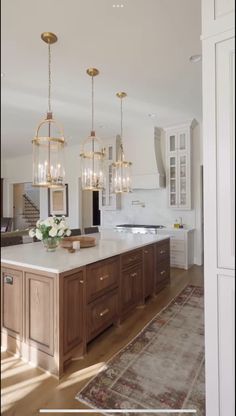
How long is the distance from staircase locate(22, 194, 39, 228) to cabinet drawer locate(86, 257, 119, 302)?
0.77 metres

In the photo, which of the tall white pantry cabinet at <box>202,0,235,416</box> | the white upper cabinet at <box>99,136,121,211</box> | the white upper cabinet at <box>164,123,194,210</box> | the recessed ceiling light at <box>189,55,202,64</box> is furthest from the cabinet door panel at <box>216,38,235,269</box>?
the white upper cabinet at <box>99,136,121,211</box>

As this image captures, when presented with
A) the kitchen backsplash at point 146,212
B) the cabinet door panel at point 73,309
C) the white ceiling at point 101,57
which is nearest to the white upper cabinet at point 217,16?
the white ceiling at point 101,57

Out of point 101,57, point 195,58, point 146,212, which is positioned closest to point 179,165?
point 146,212

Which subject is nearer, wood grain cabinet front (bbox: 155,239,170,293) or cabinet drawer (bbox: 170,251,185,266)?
wood grain cabinet front (bbox: 155,239,170,293)

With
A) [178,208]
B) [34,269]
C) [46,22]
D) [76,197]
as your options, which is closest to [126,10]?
[46,22]

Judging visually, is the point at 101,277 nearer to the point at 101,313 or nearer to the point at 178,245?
the point at 101,313

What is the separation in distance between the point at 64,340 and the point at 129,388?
0.55 metres

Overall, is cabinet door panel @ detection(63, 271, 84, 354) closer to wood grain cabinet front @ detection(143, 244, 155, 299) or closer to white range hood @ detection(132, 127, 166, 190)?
wood grain cabinet front @ detection(143, 244, 155, 299)

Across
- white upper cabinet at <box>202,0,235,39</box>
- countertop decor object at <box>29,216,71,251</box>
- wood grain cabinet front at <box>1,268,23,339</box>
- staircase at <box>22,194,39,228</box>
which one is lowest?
wood grain cabinet front at <box>1,268,23,339</box>

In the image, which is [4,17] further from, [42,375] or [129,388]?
[129,388]

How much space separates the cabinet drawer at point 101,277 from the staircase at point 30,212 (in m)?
0.77

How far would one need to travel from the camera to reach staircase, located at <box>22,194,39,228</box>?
135 centimetres

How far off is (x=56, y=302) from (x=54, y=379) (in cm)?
54

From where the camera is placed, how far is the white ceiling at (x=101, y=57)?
1.89 m
